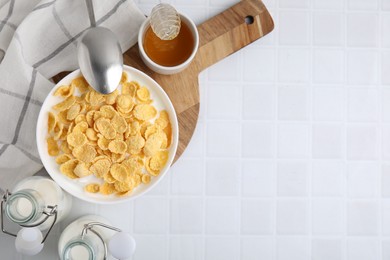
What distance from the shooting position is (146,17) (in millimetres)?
893

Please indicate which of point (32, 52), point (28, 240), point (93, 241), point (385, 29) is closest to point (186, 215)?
point (93, 241)

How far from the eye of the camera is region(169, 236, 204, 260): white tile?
941mm

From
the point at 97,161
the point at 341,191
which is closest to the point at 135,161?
the point at 97,161

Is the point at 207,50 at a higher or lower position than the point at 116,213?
higher

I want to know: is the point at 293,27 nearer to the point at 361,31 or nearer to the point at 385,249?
the point at 361,31

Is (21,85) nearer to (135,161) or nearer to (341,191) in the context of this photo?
(135,161)

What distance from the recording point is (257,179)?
0.95 metres

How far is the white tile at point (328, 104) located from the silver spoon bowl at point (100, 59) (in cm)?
37

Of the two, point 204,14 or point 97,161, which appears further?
point 204,14

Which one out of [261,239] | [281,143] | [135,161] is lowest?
[261,239]

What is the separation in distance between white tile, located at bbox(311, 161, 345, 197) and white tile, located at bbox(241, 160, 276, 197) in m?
0.08

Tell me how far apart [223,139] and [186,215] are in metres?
0.15

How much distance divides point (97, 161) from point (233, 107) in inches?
10.5

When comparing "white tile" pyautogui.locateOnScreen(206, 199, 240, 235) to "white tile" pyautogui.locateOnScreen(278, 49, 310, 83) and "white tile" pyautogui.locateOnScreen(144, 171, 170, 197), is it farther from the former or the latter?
"white tile" pyautogui.locateOnScreen(278, 49, 310, 83)
